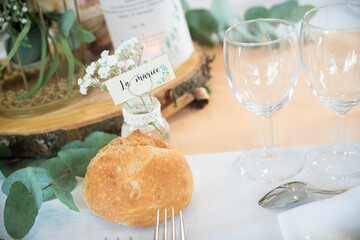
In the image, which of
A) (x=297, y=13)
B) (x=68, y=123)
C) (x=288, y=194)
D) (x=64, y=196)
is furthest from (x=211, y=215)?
(x=297, y=13)

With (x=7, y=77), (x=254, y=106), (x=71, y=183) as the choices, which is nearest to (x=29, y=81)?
(x=7, y=77)

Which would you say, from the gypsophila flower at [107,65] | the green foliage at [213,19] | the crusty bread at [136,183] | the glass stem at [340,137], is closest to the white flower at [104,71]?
the gypsophila flower at [107,65]

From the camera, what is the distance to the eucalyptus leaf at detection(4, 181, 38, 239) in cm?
69

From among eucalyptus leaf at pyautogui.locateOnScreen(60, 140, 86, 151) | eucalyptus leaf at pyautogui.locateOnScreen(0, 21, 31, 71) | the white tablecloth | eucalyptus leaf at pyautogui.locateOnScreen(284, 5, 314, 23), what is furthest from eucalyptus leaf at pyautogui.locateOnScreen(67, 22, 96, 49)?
eucalyptus leaf at pyautogui.locateOnScreen(284, 5, 314, 23)

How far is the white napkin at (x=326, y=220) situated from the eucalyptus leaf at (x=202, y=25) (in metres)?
0.85

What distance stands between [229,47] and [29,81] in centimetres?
60

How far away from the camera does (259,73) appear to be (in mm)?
725

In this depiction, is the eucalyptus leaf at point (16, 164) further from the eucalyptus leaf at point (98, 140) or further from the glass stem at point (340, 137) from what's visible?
the glass stem at point (340, 137)

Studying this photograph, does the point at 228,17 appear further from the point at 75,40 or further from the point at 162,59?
the point at 162,59

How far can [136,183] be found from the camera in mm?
663

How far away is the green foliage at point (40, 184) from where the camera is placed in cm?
70

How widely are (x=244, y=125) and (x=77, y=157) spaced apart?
0.39 metres

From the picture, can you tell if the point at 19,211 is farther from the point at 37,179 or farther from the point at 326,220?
the point at 326,220

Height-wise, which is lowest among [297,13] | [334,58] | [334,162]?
[334,162]
